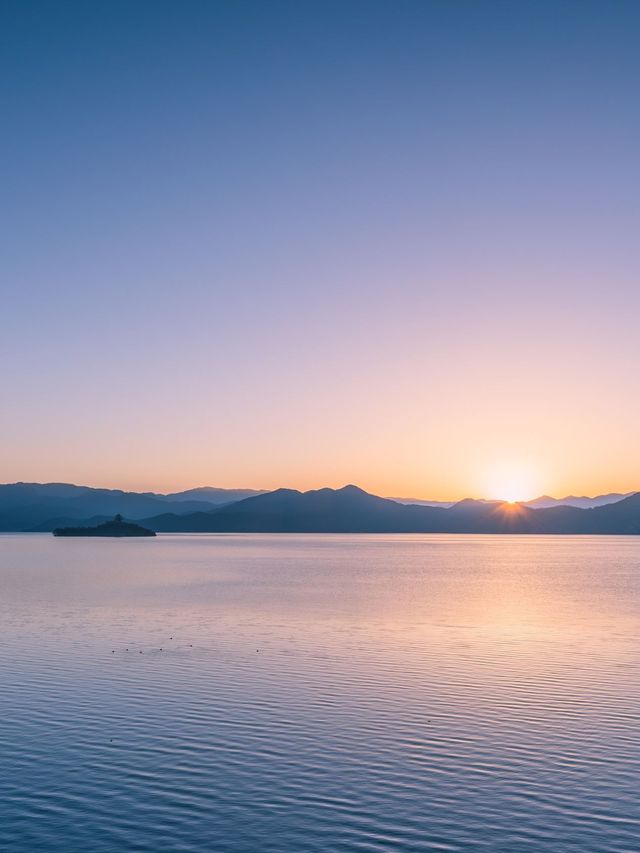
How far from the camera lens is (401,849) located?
935 inches

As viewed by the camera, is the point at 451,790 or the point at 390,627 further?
the point at 390,627

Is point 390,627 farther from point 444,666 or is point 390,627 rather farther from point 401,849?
point 401,849

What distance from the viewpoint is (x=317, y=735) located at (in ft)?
119

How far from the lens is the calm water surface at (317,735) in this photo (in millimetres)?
25469

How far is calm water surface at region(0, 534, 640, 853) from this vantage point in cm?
2547

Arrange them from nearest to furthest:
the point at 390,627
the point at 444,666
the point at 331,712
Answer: the point at 331,712
the point at 444,666
the point at 390,627

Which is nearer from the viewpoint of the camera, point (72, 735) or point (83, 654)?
point (72, 735)

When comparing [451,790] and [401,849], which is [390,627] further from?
[401,849]

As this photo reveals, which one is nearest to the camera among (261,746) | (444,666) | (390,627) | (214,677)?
(261,746)

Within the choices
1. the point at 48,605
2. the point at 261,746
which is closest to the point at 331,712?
the point at 261,746

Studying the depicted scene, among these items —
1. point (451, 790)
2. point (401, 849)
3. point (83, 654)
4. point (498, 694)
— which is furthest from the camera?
point (83, 654)

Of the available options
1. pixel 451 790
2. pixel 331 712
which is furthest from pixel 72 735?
pixel 451 790

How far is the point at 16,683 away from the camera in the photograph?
47.6m

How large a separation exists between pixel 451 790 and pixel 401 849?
5673mm
